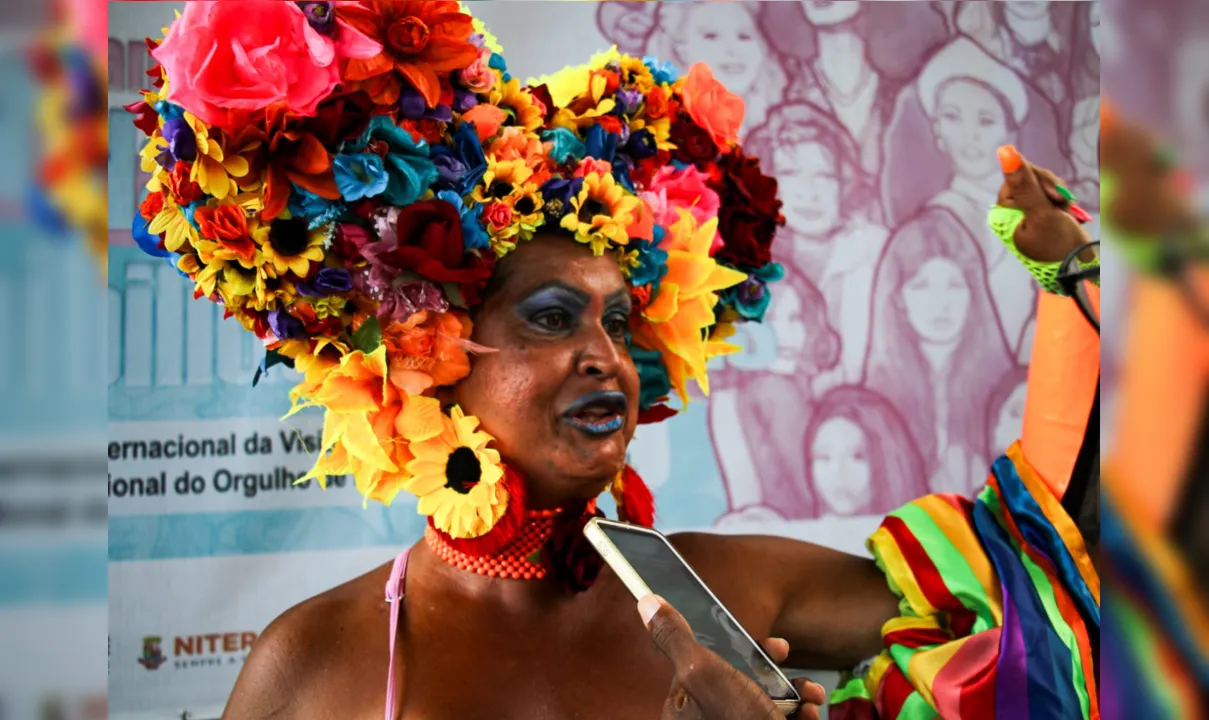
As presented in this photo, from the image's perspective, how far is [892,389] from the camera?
3107 millimetres

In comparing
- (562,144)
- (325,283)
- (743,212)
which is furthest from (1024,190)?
(325,283)

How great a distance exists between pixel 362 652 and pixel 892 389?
1734 millimetres

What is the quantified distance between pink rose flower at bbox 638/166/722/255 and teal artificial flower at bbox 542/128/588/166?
163mm

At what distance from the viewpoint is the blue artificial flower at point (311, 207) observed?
5.90ft

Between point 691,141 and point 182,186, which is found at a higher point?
point 691,141

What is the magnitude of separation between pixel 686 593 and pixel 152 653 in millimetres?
1482

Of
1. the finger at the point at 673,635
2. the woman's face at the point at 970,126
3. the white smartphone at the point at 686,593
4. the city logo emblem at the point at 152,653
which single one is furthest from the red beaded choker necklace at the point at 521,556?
the woman's face at the point at 970,126

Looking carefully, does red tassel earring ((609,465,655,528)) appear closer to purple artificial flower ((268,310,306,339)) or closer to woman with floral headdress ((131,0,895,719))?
woman with floral headdress ((131,0,895,719))

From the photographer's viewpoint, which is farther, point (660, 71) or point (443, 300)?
point (660, 71)

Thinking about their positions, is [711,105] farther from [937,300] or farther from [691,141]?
[937,300]

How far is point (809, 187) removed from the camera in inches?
121

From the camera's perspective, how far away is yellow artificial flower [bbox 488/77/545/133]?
199 cm

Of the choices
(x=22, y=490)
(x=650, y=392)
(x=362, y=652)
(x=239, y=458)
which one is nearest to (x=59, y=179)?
(x=22, y=490)

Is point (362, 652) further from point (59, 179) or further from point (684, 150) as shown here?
point (59, 179)
